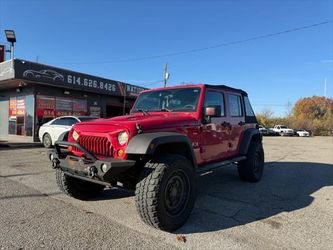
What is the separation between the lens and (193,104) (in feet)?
19.0

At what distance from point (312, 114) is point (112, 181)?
94718 millimetres

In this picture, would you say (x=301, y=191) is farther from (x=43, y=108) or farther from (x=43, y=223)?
(x=43, y=108)

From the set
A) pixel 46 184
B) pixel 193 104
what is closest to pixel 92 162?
pixel 193 104

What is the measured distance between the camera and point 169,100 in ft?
20.3

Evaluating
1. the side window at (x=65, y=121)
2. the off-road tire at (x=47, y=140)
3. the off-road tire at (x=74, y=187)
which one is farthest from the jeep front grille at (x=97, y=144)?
the off-road tire at (x=47, y=140)

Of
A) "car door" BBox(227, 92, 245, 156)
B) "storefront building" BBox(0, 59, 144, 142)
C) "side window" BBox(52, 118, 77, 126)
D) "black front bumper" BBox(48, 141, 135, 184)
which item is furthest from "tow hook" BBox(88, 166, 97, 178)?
"storefront building" BBox(0, 59, 144, 142)

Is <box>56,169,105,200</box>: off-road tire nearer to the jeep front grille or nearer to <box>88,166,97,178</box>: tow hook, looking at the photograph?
the jeep front grille

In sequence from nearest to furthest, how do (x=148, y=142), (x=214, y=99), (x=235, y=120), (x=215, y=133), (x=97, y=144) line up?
1. (x=148, y=142)
2. (x=97, y=144)
3. (x=215, y=133)
4. (x=214, y=99)
5. (x=235, y=120)

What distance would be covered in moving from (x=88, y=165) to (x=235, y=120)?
3.87 meters

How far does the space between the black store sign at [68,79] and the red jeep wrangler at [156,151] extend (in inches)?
481

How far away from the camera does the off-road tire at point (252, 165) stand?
24.6ft

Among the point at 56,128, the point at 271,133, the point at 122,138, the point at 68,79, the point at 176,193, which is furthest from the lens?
the point at 271,133

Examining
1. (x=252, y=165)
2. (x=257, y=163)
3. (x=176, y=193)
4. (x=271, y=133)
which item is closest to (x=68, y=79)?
(x=257, y=163)

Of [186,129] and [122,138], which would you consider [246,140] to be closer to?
[186,129]
